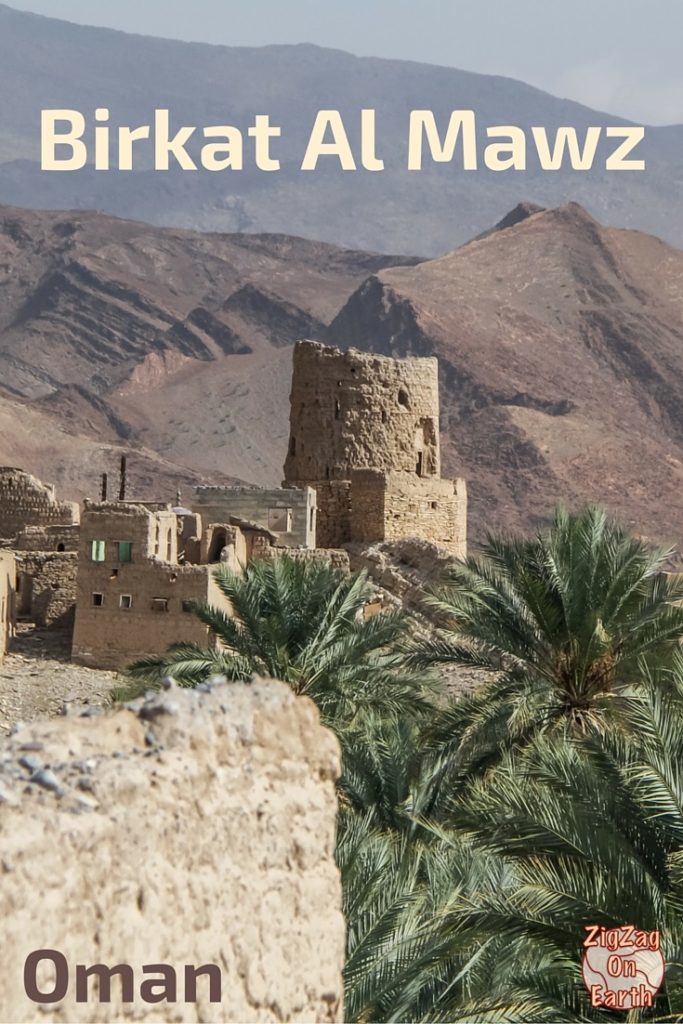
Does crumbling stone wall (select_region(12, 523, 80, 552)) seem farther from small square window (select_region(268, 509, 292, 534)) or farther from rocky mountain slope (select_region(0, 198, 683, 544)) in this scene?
rocky mountain slope (select_region(0, 198, 683, 544))

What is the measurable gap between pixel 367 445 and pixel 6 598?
8.78 meters

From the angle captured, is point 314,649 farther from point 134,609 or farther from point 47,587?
point 47,587

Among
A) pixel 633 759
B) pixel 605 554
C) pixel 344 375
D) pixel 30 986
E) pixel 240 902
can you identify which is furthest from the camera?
pixel 344 375

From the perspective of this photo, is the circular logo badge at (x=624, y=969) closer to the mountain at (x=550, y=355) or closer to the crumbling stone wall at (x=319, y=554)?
the crumbling stone wall at (x=319, y=554)

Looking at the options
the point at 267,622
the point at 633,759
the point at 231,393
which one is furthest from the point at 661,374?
the point at 633,759

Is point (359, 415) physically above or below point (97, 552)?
above

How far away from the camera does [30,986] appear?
5.85 m

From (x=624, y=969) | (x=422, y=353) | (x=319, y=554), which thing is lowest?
(x=624, y=969)

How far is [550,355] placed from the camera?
116 meters

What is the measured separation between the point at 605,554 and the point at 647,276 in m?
108

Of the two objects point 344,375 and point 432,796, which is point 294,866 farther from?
point 344,375

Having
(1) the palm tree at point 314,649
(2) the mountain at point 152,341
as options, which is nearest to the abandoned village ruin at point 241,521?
(1) the palm tree at point 314,649

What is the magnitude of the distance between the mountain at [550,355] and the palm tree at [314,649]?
75.6 meters

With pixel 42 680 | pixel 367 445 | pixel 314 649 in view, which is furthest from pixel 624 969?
pixel 367 445
